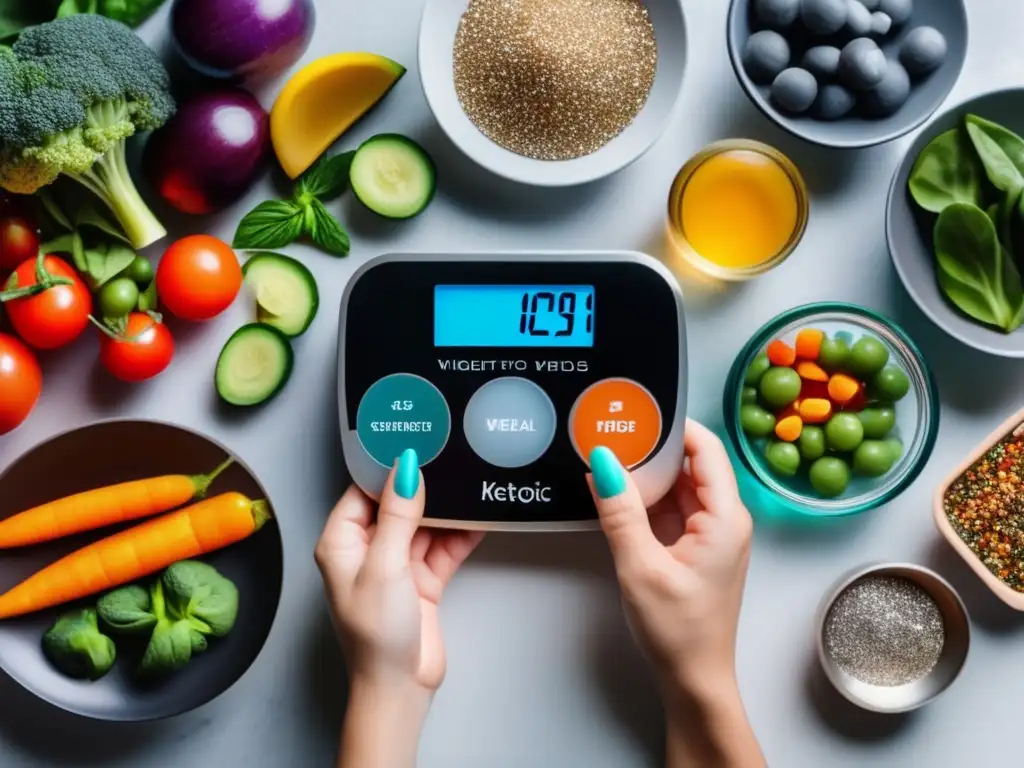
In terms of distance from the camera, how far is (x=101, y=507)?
3.79 ft

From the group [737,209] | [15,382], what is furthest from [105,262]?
[737,209]

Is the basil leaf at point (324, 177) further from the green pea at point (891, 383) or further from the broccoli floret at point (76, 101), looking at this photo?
the green pea at point (891, 383)

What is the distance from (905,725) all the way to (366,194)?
3.13 feet

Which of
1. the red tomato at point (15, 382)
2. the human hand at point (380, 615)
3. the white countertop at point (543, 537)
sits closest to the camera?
the human hand at point (380, 615)

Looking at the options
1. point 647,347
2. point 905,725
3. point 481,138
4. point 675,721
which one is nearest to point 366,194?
point 481,138

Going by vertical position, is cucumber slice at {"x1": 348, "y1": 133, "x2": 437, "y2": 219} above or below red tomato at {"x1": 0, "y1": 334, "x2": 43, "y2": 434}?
above

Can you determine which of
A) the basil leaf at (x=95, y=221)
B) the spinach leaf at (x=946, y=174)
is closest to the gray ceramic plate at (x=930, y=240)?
the spinach leaf at (x=946, y=174)

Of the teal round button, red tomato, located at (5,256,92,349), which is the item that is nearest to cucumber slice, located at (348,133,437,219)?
the teal round button

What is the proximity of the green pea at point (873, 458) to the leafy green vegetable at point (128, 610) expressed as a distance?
84 cm

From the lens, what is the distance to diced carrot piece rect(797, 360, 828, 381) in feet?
3.80

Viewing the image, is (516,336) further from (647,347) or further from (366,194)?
(366,194)

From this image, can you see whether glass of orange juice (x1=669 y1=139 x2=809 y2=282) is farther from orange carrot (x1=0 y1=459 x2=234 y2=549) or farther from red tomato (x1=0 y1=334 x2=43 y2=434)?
red tomato (x1=0 y1=334 x2=43 y2=434)

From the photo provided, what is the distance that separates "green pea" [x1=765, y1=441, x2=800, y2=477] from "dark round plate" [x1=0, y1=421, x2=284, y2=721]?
1.93ft

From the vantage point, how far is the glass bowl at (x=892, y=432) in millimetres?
1157
